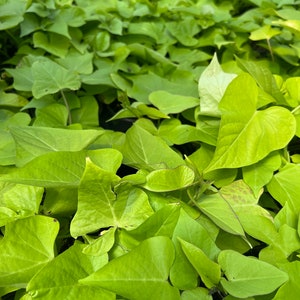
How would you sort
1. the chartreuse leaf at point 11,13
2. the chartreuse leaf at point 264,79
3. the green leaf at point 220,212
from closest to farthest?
the green leaf at point 220,212, the chartreuse leaf at point 264,79, the chartreuse leaf at point 11,13

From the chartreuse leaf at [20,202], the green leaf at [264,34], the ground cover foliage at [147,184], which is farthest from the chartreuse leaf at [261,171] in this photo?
the green leaf at [264,34]

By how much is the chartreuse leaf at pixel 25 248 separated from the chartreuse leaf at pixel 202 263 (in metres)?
0.17

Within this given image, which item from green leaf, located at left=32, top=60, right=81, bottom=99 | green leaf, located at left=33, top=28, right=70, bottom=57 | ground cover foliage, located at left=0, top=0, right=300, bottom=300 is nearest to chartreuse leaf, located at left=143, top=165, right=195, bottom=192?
ground cover foliage, located at left=0, top=0, right=300, bottom=300

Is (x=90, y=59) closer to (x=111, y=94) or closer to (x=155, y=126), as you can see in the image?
(x=111, y=94)

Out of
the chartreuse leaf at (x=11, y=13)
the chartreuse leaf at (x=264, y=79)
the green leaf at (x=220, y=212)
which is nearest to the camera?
the green leaf at (x=220, y=212)

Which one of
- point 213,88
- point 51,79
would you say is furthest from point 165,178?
point 51,79

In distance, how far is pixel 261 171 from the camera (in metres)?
0.63

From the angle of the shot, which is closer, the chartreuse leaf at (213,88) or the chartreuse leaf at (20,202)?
the chartreuse leaf at (20,202)

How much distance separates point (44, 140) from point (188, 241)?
272 millimetres

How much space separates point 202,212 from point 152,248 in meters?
0.14

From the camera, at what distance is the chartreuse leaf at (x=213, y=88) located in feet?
2.40

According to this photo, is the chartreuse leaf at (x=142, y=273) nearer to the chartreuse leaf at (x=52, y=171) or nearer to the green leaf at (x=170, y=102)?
the chartreuse leaf at (x=52, y=171)

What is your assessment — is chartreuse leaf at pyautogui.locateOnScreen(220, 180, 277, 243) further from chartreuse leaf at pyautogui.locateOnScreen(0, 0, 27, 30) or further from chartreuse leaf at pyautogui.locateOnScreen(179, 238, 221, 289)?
chartreuse leaf at pyautogui.locateOnScreen(0, 0, 27, 30)

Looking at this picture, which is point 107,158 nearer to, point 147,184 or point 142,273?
point 147,184
